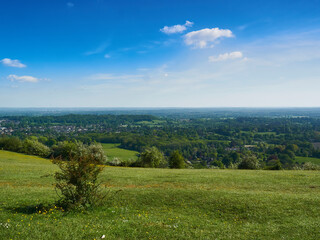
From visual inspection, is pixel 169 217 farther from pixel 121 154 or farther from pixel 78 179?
pixel 121 154

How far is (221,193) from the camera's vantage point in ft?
64.4

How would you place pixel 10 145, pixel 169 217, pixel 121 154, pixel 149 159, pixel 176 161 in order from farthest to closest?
pixel 121 154, pixel 10 145, pixel 149 159, pixel 176 161, pixel 169 217

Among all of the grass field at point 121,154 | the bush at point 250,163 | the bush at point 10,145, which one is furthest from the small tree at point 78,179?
the grass field at point 121,154

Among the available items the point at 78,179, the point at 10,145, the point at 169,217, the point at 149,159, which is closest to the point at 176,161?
the point at 149,159

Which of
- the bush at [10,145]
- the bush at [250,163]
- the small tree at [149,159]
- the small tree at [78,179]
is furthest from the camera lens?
the bush at [10,145]

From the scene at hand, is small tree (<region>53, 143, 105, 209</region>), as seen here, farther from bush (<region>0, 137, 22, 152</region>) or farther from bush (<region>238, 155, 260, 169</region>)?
bush (<region>0, 137, 22, 152</region>)

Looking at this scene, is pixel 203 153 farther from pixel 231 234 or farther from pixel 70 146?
pixel 231 234

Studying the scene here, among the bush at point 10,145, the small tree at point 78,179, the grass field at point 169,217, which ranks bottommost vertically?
the bush at point 10,145

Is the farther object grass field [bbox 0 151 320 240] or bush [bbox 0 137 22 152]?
bush [bbox 0 137 22 152]

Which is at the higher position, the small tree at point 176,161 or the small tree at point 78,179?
the small tree at point 78,179

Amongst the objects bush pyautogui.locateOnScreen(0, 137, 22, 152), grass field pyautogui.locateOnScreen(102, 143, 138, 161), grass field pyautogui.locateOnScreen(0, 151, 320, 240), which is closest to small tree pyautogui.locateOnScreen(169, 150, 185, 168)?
grass field pyautogui.locateOnScreen(0, 151, 320, 240)

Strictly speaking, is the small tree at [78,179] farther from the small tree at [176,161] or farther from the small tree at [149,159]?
the small tree at [149,159]

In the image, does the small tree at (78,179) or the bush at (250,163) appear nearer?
the small tree at (78,179)

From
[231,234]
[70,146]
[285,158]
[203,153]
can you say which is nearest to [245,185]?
[231,234]
